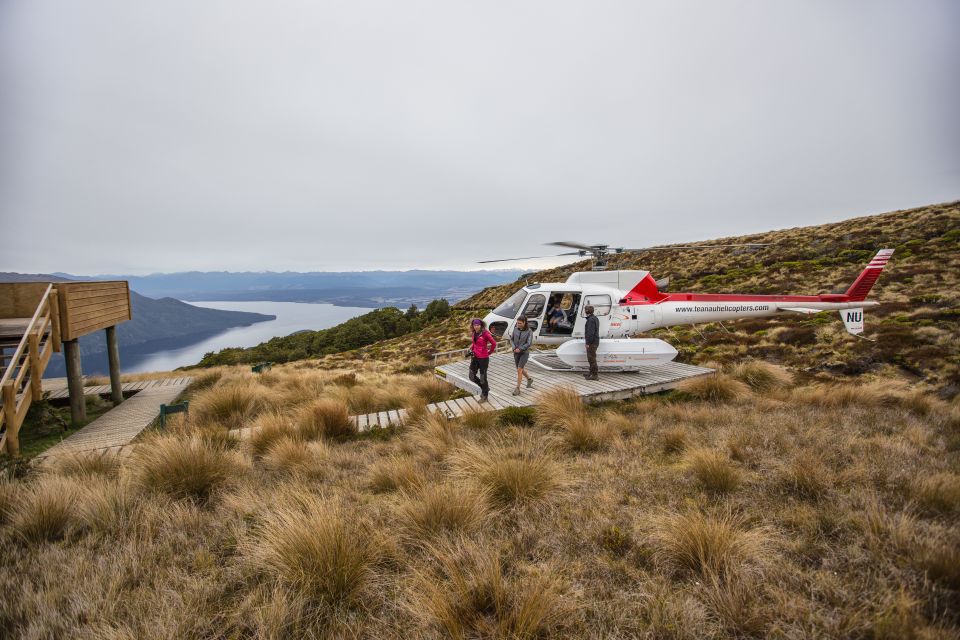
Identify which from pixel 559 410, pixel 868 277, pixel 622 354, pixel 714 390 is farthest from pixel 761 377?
pixel 559 410

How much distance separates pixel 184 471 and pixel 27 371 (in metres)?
5.59

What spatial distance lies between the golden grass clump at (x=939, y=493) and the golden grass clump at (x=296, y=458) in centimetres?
587

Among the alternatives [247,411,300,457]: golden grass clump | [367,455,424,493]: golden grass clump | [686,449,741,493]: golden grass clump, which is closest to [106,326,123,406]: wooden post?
[247,411,300,457]: golden grass clump

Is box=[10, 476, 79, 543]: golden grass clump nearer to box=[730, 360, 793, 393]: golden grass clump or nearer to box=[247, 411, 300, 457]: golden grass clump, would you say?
box=[247, 411, 300, 457]: golden grass clump

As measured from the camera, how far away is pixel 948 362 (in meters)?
10.4

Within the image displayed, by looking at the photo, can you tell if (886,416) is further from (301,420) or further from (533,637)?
(301,420)

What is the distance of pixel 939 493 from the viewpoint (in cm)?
316

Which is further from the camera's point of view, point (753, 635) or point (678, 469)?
point (678, 469)

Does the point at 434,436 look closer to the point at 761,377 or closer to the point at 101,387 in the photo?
the point at 761,377

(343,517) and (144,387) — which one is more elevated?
(343,517)

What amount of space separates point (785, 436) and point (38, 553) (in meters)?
7.93

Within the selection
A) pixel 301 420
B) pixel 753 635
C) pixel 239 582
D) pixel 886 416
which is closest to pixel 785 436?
pixel 886 416

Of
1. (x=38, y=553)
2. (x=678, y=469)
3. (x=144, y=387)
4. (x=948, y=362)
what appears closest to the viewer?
(x=38, y=553)

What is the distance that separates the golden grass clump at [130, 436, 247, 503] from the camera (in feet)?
12.8
